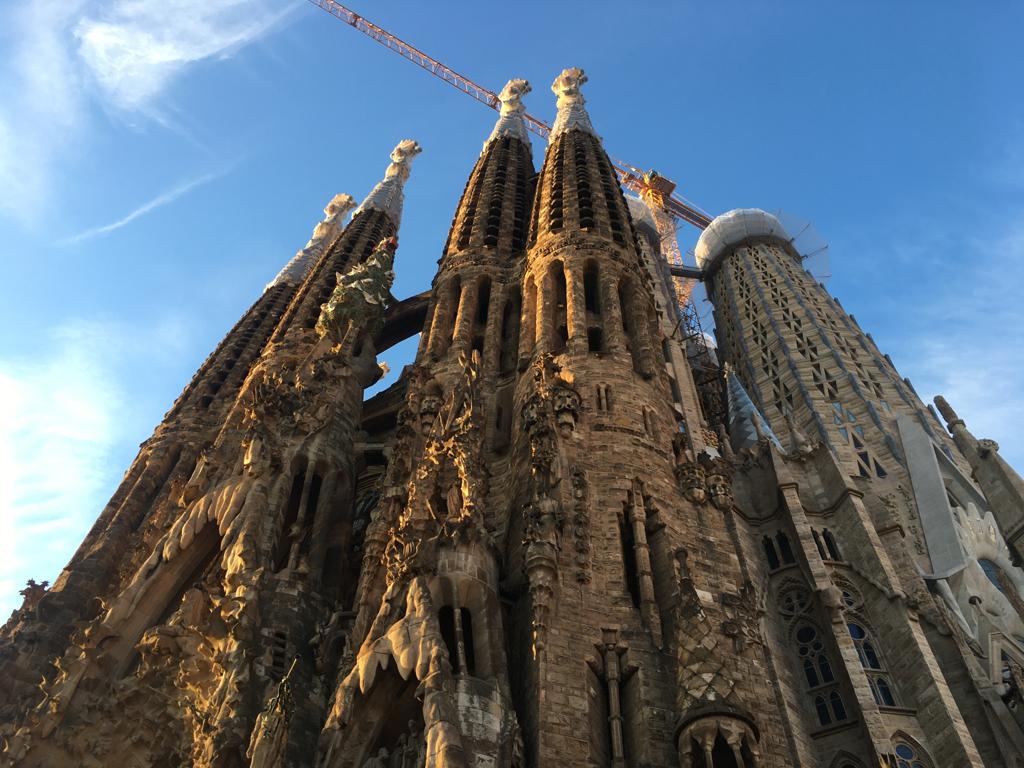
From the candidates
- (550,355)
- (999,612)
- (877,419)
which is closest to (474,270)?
(550,355)

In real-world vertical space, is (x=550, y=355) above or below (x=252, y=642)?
above

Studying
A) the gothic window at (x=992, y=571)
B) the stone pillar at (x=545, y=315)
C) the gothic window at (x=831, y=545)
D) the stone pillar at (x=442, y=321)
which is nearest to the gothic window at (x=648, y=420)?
the stone pillar at (x=545, y=315)

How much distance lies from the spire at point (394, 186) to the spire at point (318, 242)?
198cm

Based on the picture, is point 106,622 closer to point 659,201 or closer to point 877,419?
point 877,419

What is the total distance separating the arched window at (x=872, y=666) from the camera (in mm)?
17498

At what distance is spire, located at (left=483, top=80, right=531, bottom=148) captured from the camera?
4309cm

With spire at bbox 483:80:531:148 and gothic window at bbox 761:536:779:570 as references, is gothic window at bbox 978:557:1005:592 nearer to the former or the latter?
gothic window at bbox 761:536:779:570

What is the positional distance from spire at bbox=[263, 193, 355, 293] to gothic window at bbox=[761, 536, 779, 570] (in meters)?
28.0

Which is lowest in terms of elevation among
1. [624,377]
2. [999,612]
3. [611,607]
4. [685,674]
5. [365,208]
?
[685,674]

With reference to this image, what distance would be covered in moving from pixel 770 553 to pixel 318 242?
32.8 m

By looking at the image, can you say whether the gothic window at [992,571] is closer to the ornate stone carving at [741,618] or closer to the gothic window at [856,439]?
the gothic window at [856,439]

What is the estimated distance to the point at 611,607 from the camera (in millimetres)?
15398

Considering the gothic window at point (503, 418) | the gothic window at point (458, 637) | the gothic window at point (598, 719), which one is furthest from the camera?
the gothic window at point (503, 418)

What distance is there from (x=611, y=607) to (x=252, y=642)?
6884mm
